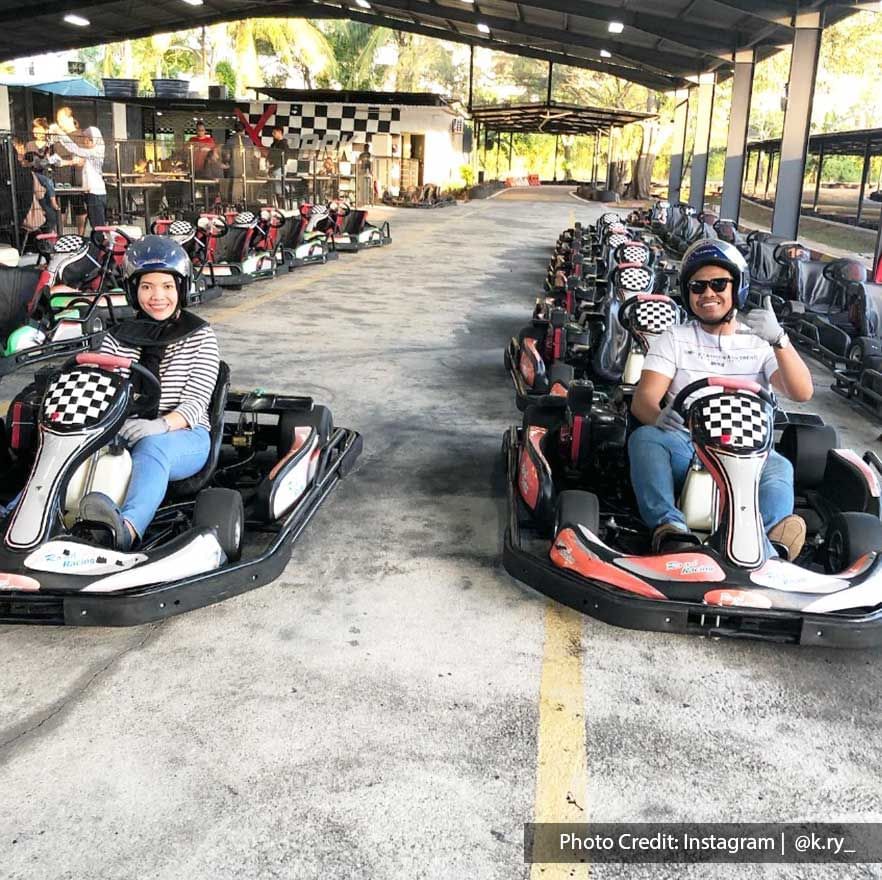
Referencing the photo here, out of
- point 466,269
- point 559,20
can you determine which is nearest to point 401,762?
point 466,269

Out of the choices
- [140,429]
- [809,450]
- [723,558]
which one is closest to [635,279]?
[809,450]

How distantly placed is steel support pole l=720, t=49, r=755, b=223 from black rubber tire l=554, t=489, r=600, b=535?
42.9ft

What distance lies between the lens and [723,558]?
93.2 inches

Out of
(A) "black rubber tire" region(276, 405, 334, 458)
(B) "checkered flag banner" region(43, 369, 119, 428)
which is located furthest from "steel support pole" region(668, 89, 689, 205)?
(B) "checkered flag banner" region(43, 369, 119, 428)

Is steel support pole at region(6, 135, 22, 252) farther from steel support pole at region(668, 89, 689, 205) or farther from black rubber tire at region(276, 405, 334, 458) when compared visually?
steel support pole at region(668, 89, 689, 205)

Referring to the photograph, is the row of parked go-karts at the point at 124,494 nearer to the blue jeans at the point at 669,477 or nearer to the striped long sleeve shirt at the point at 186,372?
the striped long sleeve shirt at the point at 186,372

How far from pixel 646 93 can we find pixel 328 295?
37.2 m

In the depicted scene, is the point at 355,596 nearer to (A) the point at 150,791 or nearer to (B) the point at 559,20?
(A) the point at 150,791

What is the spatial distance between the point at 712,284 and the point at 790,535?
2.40 ft

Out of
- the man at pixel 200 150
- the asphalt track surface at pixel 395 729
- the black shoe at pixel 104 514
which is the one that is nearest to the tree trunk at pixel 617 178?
the man at pixel 200 150

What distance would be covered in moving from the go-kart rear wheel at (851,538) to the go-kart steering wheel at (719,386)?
354 millimetres

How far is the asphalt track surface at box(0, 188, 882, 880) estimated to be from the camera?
1.67 metres

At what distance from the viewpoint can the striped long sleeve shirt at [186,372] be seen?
2941mm

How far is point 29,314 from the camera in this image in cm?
565
